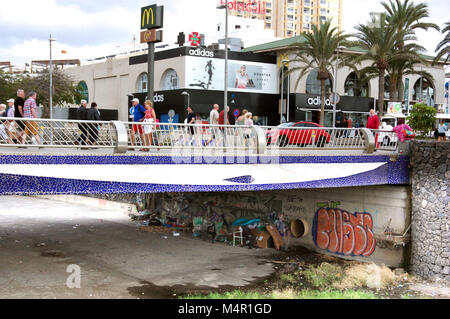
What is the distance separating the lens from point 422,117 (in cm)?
2247

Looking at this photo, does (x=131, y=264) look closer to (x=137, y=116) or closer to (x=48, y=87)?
(x=137, y=116)

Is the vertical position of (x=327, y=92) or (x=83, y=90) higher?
(x=83, y=90)

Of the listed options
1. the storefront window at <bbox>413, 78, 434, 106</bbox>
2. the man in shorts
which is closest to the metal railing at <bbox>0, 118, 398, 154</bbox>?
the man in shorts

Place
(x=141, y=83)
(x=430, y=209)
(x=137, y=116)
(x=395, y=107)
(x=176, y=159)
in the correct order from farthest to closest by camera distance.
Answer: (x=141, y=83), (x=395, y=107), (x=430, y=209), (x=137, y=116), (x=176, y=159)

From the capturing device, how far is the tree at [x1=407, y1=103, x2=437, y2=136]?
22.4m

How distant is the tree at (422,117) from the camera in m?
22.4

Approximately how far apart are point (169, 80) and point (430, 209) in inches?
1337

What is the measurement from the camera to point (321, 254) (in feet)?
68.7

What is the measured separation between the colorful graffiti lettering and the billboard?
26849 millimetres

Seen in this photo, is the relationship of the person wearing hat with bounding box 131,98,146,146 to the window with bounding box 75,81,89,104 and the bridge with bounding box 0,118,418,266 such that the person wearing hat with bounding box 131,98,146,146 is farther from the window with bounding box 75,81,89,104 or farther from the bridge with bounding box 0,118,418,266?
the window with bounding box 75,81,89,104

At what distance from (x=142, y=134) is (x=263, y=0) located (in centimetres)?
14254

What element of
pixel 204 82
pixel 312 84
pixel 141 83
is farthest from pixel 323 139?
pixel 141 83

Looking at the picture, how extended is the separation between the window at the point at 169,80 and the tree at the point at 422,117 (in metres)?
27.7

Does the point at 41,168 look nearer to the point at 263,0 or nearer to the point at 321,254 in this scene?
the point at 321,254
